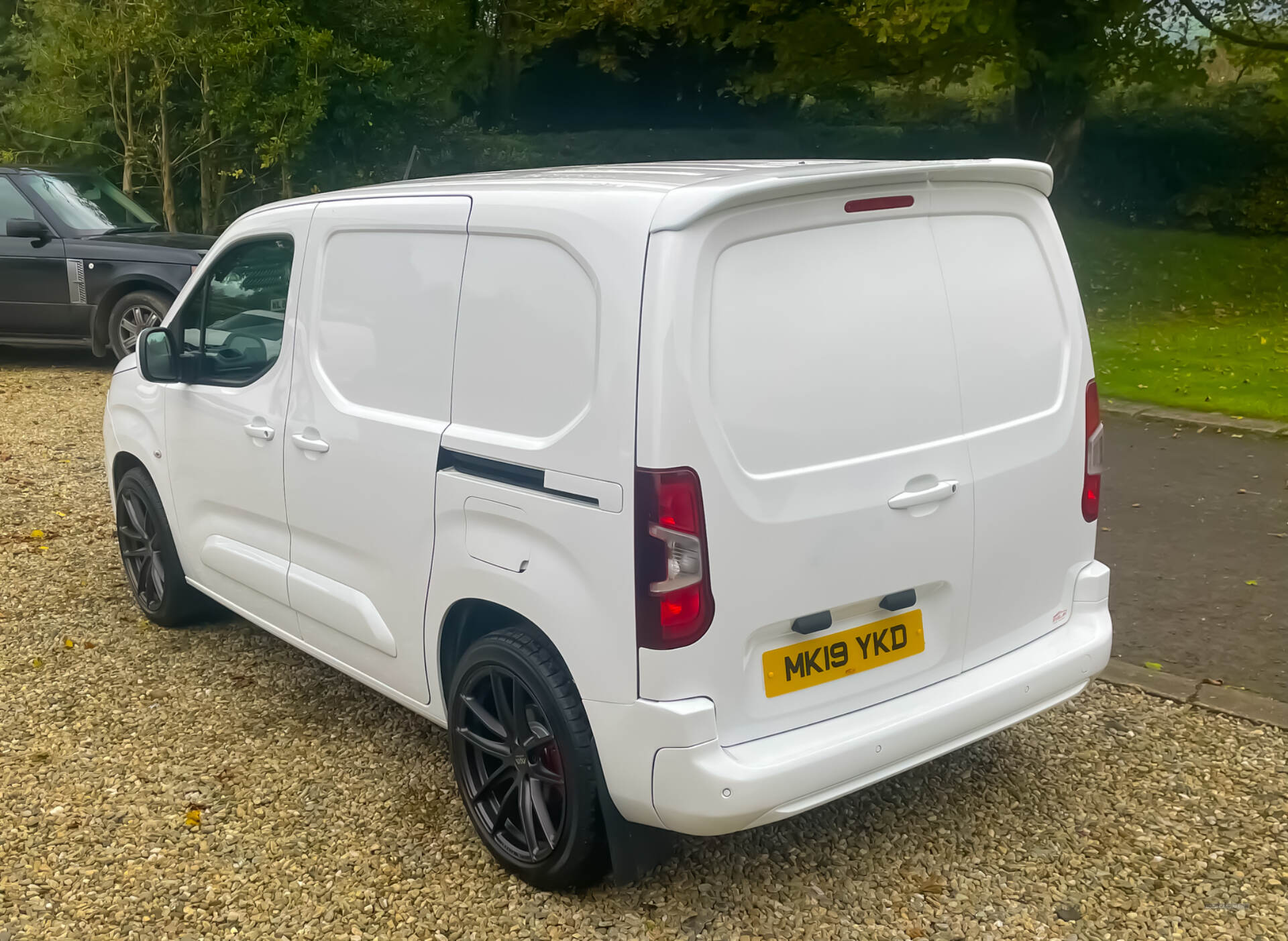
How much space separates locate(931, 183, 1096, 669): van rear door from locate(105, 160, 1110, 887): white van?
1 cm

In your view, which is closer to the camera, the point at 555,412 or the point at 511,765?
the point at 555,412

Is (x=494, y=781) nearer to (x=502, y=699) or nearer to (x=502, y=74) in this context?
(x=502, y=699)

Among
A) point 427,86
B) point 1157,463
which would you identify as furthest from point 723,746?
point 427,86

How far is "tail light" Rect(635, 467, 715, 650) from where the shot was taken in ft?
9.04

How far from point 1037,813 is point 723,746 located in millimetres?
1422

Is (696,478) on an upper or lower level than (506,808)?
upper

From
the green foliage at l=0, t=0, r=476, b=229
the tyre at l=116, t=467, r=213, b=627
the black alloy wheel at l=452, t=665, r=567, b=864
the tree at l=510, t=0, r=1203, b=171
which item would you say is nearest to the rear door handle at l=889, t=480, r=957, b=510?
the black alloy wheel at l=452, t=665, r=567, b=864

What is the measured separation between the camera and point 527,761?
327cm

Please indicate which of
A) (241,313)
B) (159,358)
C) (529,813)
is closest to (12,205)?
(159,358)

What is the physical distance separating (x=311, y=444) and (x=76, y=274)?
886 centimetres

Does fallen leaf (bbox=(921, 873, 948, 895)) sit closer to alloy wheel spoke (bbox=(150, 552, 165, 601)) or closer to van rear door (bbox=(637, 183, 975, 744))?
van rear door (bbox=(637, 183, 975, 744))

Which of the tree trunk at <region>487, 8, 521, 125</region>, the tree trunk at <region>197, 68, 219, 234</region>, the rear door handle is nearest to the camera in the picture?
the rear door handle

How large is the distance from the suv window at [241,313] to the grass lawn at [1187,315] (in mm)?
7657

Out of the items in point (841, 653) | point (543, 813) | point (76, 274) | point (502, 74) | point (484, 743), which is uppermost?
point (502, 74)
